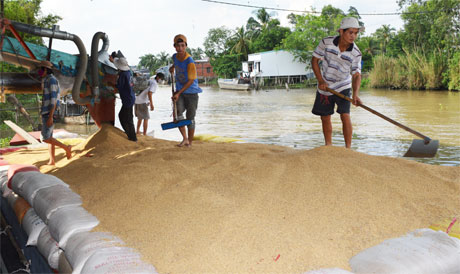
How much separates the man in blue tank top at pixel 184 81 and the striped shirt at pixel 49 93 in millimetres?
1579

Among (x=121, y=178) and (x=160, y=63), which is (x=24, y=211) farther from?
(x=160, y=63)

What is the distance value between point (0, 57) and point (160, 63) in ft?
260

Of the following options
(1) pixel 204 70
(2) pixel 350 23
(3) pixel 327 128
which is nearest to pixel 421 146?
(3) pixel 327 128

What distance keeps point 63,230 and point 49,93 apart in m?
3.17

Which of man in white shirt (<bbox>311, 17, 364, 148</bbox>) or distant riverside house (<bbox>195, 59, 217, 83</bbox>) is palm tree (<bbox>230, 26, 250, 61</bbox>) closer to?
distant riverside house (<bbox>195, 59, 217, 83</bbox>)

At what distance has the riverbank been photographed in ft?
6.53

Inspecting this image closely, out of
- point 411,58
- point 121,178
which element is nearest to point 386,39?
point 411,58

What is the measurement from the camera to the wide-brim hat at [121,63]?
5.72m

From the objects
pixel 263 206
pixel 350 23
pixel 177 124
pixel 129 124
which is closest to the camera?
pixel 263 206

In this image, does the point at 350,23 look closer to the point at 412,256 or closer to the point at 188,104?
the point at 188,104

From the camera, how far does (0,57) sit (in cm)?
486

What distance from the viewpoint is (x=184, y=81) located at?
520cm

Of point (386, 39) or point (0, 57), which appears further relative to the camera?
point (386, 39)

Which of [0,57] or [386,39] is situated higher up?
[386,39]
